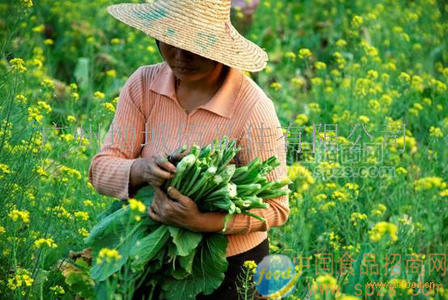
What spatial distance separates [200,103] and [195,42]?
31 centimetres

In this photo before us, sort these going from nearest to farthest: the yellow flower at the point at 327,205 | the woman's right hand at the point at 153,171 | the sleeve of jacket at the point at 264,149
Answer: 1. the woman's right hand at the point at 153,171
2. the sleeve of jacket at the point at 264,149
3. the yellow flower at the point at 327,205

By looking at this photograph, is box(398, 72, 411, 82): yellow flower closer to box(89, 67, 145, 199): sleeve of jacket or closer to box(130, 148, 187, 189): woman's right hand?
box(89, 67, 145, 199): sleeve of jacket

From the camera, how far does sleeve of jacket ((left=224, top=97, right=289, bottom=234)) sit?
2.67 meters

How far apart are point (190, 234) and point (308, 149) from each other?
2228 millimetres

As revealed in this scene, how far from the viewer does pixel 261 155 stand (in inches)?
108

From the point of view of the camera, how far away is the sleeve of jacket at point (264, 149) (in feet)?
8.77

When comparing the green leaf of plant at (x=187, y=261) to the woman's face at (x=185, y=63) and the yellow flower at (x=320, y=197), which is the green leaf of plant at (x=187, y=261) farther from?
the yellow flower at (x=320, y=197)

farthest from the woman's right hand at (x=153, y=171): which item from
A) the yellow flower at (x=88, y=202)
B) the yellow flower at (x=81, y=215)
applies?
the yellow flower at (x=88, y=202)

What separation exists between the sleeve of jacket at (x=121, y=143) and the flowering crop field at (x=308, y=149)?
14.4 inches

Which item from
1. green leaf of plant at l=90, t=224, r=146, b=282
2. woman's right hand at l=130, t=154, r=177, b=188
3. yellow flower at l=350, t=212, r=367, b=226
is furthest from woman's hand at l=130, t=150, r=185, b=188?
yellow flower at l=350, t=212, r=367, b=226

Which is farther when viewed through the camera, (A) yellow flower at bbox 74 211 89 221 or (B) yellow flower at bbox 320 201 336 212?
(B) yellow flower at bbox 320 201 336 212

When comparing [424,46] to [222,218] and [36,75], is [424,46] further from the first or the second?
[222,218]

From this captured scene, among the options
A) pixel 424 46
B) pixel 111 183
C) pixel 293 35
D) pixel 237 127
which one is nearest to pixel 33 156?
pixel 111 183

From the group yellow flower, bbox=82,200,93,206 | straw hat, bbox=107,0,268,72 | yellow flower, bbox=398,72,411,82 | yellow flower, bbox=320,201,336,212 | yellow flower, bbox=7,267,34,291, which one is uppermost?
straw hat, bbox=107,0,268,72
